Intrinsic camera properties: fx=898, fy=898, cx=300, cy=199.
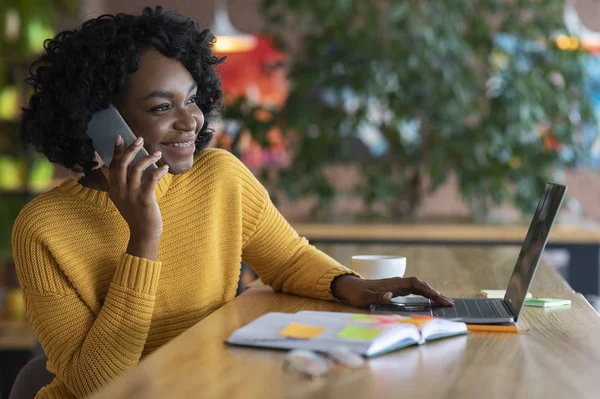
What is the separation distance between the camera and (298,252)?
176 cm

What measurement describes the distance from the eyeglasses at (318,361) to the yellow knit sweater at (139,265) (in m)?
0.42

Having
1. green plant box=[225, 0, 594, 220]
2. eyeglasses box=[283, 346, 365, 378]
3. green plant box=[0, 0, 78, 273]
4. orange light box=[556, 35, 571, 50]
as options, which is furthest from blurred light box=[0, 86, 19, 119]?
eyeglasses box=[283, 346, 365, 378]

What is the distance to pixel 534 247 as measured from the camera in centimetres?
135

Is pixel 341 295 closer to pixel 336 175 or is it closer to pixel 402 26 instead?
pixel 402 26

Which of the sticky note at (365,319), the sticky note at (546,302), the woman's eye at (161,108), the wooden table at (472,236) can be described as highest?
the woman's eye at (161,108)

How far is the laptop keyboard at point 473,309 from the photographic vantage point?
1.34 m

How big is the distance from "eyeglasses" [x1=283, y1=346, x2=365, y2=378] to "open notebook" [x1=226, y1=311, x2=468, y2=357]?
0.13ft

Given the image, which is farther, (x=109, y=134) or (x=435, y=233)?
(x=435, y=233)

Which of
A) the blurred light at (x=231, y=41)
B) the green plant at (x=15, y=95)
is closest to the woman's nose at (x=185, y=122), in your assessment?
the green plant at (x=15, y=95)

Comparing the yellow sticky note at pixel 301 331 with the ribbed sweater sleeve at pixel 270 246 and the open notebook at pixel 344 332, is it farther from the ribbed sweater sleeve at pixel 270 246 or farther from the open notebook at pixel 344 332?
the ribbed sweater sleeve at pixel 270 246

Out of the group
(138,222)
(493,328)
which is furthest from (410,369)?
(138,222)

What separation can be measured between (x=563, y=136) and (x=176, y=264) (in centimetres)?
286

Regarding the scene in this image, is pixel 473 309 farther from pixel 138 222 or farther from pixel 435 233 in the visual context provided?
pixel 435 233

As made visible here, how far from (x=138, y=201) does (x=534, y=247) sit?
608mm
